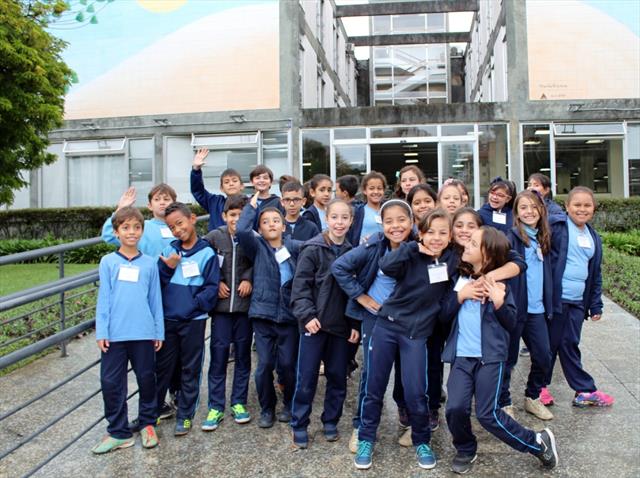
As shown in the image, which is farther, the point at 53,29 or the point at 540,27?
the point at 53,29

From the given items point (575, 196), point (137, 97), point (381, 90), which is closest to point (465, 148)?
point (137, 97)

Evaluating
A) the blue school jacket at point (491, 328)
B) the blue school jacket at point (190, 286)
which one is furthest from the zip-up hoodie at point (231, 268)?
the blue school jacket at point (491, 328)

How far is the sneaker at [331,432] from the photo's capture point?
378 centimetres

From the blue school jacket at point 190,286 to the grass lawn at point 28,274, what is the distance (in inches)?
242

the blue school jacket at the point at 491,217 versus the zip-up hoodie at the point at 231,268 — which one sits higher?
the blue school jacket at the point at 491,217

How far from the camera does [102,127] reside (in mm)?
17828

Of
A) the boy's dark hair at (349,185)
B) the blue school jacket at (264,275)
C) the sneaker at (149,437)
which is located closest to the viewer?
the sneaker at (149,437)

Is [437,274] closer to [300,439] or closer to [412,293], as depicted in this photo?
[412,293]

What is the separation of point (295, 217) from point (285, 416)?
1.65 metres

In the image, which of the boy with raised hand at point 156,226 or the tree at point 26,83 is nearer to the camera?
the boy with raised hand at point 156,226

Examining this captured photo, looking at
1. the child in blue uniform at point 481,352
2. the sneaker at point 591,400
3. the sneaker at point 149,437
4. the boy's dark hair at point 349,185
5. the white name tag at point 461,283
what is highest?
the boy's dark hair at point 349,185

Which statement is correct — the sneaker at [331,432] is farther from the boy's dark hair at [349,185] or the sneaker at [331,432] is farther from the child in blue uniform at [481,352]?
the boy's dark hair at [349,185]

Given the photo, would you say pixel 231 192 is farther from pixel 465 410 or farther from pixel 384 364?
pixel 465 410

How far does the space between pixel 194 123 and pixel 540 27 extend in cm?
1075
